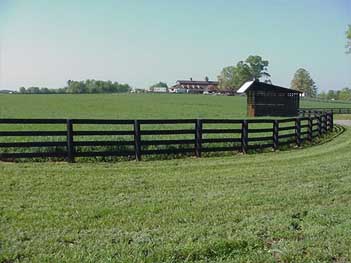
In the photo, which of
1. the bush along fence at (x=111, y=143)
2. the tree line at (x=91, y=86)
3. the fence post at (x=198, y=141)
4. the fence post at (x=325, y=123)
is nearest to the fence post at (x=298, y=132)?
the bush along fence at (x=111, y=143)

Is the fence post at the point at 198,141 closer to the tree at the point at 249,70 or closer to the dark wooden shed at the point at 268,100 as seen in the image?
the dark wooden shed at the point at 268,100

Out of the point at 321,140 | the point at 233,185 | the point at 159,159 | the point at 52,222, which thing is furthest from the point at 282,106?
the point at 52,222

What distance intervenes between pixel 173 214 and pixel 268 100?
34.6m

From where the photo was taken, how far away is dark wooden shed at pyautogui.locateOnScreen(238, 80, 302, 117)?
1512 inches

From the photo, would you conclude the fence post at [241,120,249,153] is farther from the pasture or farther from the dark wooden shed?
the dark wooden shed

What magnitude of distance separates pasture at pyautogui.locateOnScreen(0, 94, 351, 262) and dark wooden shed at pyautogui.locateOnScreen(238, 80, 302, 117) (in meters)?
29.1

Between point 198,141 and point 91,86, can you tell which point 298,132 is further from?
point 91,86

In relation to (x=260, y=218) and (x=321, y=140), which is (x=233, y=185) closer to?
(x=260, y=218)

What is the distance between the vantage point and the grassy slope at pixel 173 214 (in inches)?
171

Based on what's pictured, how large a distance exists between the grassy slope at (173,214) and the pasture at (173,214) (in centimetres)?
1

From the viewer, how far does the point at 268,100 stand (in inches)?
1534

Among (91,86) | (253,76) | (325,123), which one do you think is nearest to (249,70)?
(253,76)

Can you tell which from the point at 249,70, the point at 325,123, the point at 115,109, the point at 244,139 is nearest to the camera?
the point at 244,139

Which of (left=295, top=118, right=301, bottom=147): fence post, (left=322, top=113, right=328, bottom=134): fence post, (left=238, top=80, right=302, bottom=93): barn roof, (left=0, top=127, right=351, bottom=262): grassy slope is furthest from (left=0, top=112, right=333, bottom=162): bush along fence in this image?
(left=238, top=80, right=302, bottom=93): barn roof
